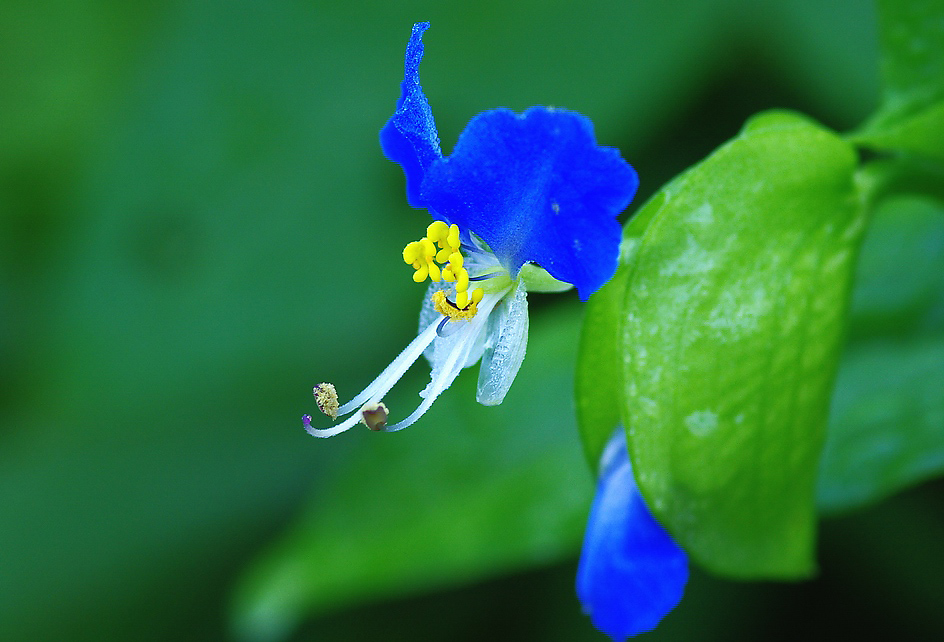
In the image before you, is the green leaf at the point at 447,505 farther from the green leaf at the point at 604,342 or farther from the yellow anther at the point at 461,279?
the yellow anther at the point at 461,279

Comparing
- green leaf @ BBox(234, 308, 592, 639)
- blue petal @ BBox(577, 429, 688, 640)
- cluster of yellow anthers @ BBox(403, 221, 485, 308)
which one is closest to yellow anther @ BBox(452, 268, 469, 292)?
cluster of yellow anthers @ BBox(403, 221, 485, 308)

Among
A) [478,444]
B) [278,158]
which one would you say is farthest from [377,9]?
[478,444]

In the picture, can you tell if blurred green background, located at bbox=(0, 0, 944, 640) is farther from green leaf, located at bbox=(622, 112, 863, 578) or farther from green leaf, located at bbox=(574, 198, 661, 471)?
green leaf, located at bbox=(574, 198, 661, 471)

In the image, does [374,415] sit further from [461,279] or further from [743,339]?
[743,339]

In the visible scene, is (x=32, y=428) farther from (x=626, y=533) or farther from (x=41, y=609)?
(x=626, y=533)

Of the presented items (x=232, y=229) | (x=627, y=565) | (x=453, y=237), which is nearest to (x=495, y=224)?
(x=453, y=237)

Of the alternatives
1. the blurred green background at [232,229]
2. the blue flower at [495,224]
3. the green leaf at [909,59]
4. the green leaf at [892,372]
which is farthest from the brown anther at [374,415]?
the blurred green background at [232,229]
